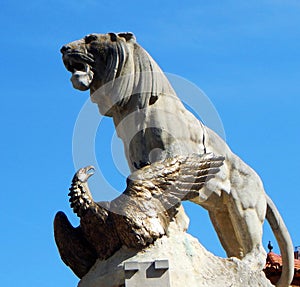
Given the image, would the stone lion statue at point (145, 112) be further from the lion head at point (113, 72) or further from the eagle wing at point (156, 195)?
the eagle wing at point (156, 195)

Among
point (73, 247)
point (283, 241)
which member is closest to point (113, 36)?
point (73, 247)

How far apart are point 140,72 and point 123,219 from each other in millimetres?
3086

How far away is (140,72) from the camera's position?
41.7 ft

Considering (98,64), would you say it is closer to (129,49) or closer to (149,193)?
(129,49)

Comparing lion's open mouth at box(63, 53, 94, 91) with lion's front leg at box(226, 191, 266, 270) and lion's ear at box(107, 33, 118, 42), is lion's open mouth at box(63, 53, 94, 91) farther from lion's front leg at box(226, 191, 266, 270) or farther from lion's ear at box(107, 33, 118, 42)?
lion's front leg at box(226, 191, 266, 270)

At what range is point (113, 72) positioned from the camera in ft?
41.7

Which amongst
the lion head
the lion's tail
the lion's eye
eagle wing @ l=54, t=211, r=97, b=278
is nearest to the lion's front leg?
the lion's tail

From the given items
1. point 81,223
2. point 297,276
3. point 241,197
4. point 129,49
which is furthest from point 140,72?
point 297,276

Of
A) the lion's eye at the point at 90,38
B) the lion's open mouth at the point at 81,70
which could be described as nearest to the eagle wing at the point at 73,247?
the lion's open mouth at the point at 81,70

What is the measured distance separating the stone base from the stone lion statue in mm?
1919

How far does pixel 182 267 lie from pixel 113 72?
3.32 m

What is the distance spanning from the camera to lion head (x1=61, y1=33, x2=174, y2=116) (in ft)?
41.5

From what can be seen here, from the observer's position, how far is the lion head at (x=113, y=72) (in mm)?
12656

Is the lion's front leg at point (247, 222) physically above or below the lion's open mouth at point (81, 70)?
below
